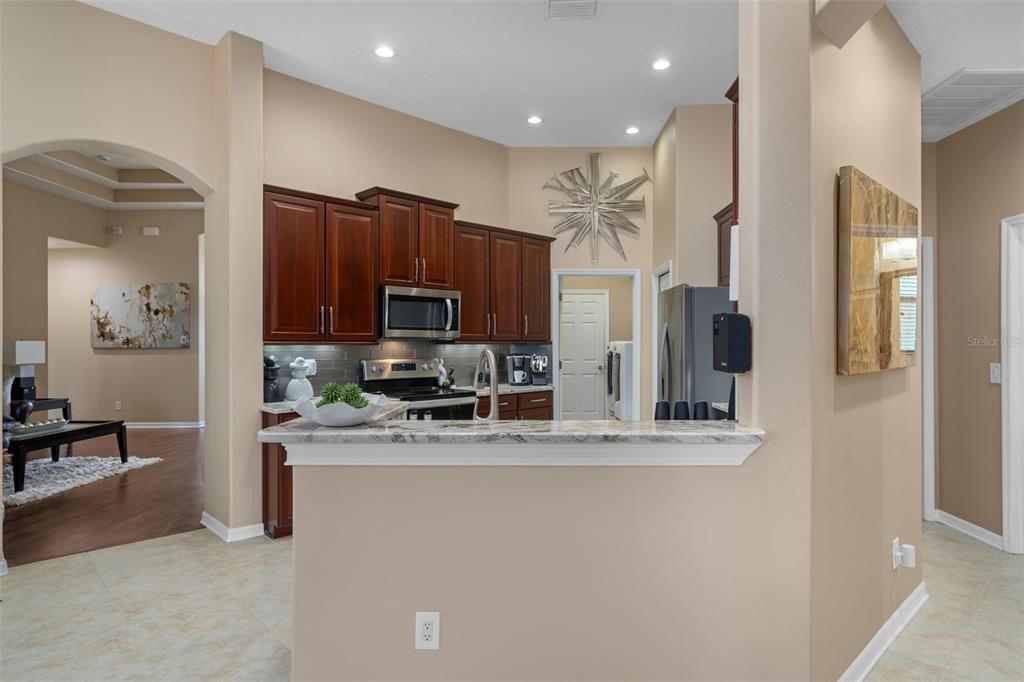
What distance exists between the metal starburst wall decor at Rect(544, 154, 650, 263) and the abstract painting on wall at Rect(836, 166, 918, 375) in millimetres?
3284

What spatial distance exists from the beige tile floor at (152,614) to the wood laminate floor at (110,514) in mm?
253

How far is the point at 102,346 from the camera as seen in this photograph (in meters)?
8.19

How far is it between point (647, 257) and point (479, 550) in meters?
4.52

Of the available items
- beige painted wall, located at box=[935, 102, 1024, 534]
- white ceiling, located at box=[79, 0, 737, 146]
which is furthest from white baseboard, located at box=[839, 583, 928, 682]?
white ceiling, located at box=[79, 0, 737, 146]

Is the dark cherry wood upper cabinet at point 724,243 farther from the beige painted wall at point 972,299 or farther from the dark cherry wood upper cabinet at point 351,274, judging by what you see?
the dark cherry wood upper cabinet at point 351,274

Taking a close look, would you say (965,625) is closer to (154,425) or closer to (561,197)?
(561,197)

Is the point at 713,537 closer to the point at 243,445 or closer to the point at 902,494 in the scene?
the point at 902,494

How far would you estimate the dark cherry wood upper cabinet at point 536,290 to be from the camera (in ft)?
18.7

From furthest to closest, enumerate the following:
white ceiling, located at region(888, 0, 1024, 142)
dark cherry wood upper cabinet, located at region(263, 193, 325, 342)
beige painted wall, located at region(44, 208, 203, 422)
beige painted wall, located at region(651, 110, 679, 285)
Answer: beige painted wall, located at region(44, 208, 203, 422)
beige painted wall, located at region(651, 110, 679, 285)
dark cherry wood upper cabinet, located at region(263, 193, 325, 342)
white ceiling, located at region(888, 0, 1024, 142)

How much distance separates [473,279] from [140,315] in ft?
18.7

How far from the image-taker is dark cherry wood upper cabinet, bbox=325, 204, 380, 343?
4.20 meters

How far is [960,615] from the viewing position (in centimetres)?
272

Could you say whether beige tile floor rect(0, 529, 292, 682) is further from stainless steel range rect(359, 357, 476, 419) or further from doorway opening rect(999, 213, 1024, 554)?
doorway opening rect(999, 213, 1024, 554)

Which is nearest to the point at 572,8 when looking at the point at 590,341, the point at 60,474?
the point at 590,341
